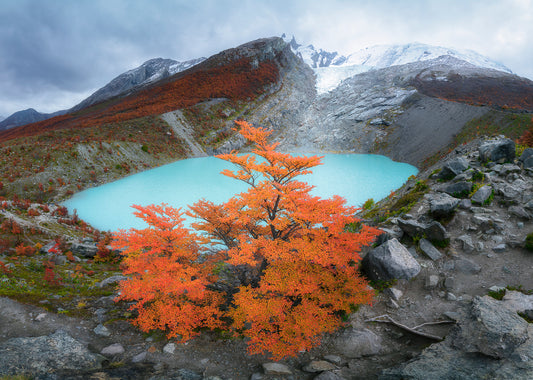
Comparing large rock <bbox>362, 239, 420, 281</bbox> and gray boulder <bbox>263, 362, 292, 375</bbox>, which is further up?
large rock <bbox>362, 239, 420, 281</bbox>

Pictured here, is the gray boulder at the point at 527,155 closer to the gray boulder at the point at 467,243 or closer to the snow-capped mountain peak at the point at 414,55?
the gray boulder at the point at 467,243

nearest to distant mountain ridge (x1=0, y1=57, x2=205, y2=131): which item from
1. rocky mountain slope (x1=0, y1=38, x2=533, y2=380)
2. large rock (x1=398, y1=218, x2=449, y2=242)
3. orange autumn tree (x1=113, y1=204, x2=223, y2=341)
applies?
rocky mountain slope (x1=0, y1=38, x2=533, y2=380)

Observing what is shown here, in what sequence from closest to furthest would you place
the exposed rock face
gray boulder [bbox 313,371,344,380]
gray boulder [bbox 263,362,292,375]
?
gray boulder [bbox 313,371,344,380]
gray boulder [bbox 263,362,292,375]
the exposed rock face

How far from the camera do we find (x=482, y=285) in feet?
25.0

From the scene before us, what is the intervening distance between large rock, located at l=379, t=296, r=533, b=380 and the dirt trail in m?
47.0

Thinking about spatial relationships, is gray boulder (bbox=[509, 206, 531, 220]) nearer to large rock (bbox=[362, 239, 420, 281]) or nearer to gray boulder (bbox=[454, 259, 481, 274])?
gray boulder (bbox=[454, 259, 481, 274])

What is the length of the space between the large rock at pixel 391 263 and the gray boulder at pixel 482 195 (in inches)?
183

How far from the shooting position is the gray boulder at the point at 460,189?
1159cm

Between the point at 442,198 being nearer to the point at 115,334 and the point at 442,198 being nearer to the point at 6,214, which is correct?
the point at 115,334

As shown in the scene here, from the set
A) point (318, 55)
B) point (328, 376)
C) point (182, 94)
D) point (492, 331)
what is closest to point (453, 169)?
point (492, 331)

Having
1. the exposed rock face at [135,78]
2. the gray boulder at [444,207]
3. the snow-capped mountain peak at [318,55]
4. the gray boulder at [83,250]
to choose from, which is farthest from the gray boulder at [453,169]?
the snow-capped mountain peak at [318,55]

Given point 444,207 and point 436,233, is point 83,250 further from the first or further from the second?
point 444,207

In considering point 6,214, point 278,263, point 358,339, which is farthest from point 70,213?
point 358,339

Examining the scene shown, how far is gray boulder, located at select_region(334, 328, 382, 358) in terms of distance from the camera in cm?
700
